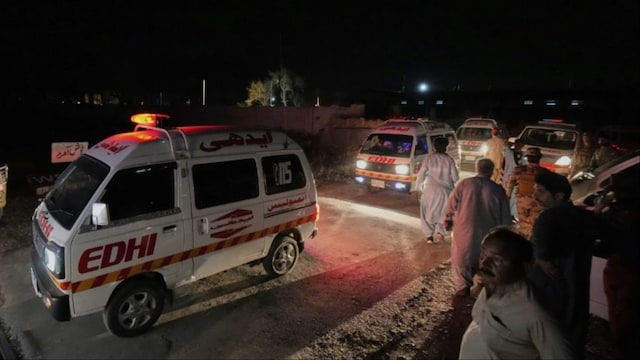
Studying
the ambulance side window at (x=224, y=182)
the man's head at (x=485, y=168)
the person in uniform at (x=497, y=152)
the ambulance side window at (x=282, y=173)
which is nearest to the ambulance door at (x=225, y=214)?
the ambulance side window at (x=224, y=182)

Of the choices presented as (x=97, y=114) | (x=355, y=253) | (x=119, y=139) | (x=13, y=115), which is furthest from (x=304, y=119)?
(x=119, y=139)

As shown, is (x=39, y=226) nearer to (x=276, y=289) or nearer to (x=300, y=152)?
(x=276, y=289)

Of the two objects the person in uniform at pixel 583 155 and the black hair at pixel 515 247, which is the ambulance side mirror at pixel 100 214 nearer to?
the black hair at pixel 515 247

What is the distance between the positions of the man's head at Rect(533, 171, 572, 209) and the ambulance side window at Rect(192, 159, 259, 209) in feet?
10.2

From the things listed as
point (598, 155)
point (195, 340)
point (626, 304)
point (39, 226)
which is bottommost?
point (195, 340)

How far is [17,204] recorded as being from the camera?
27.8 ft

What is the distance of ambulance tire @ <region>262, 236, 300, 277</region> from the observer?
216 inches

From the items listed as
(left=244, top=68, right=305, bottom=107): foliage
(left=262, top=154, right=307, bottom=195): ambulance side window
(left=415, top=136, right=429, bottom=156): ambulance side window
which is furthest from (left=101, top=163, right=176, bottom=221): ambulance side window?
(left=244, top=68, right=305, bottom=107): foliage

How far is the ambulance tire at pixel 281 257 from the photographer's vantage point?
5.48 meters

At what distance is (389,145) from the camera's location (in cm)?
1041

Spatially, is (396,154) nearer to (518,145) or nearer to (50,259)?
(518,145)

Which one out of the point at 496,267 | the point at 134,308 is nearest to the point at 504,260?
the point at 496,267

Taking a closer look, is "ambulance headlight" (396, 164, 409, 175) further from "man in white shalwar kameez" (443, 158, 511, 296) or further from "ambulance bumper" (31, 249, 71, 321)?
"ambulance bumper" (31, 249, 71, 321)

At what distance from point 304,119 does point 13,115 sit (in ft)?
60.9
